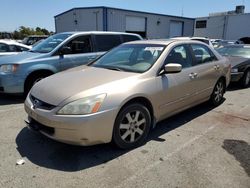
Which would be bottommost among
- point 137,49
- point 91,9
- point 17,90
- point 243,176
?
point 243,176

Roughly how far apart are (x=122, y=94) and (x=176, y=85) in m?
1.22

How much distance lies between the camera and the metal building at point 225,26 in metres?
33.7

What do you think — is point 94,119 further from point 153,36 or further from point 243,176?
point 153,36

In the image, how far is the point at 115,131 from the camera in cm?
331

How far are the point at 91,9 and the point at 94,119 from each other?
85.2 feet

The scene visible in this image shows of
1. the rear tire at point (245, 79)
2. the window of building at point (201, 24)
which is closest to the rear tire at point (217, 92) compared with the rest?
the rear tire at point (245, 79)

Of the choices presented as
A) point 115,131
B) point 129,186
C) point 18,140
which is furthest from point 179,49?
point 18,140

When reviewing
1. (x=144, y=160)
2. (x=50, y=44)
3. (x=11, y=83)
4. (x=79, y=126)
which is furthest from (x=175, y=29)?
(x=79, y=126)

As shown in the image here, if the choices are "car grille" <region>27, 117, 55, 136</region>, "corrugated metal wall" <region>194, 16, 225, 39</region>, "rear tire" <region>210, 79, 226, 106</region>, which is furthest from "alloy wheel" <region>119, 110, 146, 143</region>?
"corrugated metal wall" <region>194, 16, 225, 39</region>

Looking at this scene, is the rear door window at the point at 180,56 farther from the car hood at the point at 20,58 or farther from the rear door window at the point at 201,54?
the car hood at the point at 20,58

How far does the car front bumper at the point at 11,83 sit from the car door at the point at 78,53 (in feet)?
3.54

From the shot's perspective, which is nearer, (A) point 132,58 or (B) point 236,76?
(A) point 132,58

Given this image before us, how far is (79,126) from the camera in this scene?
9.80ft

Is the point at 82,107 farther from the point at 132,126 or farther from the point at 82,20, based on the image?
the point at 82,20
